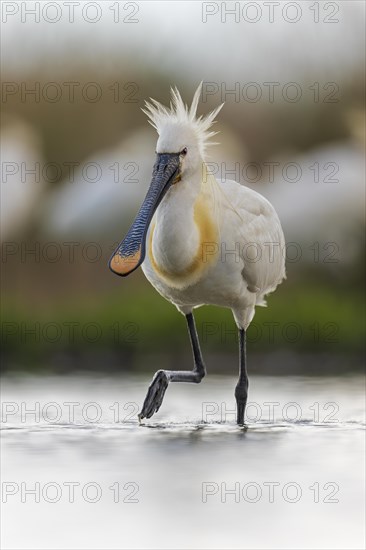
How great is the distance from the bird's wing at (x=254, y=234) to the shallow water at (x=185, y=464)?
Answer: 91 centimetres

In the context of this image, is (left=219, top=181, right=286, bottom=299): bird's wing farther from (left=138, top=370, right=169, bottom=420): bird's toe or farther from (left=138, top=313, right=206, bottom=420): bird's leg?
(left=138, top=370, right=169, bottom=420): bird's toe

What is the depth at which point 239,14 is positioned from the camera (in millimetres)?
16906

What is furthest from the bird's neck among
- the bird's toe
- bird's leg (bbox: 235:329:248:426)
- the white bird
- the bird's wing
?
bird's leg (bbox: 235:329:248:426)

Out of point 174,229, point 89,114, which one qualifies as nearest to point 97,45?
point 89,114

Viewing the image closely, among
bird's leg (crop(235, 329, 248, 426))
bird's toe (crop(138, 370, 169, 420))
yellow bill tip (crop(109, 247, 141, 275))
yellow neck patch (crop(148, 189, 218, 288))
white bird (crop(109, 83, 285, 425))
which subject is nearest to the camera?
yellow bill tip (crop(109, 247, 141, 275))

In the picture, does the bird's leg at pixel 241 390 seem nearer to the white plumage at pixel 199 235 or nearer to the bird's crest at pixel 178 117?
the white plumage at pixel 199 235

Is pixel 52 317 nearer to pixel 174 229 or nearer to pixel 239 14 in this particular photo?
pixel 239 14

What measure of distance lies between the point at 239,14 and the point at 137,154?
1.99 meters

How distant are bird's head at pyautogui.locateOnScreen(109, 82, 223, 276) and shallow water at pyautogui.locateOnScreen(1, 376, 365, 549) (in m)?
1.05

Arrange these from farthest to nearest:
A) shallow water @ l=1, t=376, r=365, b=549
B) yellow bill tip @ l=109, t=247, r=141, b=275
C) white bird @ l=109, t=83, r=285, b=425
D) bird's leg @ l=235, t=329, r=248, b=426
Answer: bird's leg @ l=235, t=329, r=248, b=426, white bird @ l=109, t=83, r=285, b=425, yellow bill tip @ l=109, t=247, r=141, b=275, shallow water @ l=1, t=376, r=365, b=549

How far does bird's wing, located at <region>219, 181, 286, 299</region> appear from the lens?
9.03 meters

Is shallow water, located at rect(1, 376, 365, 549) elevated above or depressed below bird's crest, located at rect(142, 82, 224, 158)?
below

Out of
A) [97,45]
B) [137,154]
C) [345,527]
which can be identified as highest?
[97,45]

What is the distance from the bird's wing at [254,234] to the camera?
9031 mm
